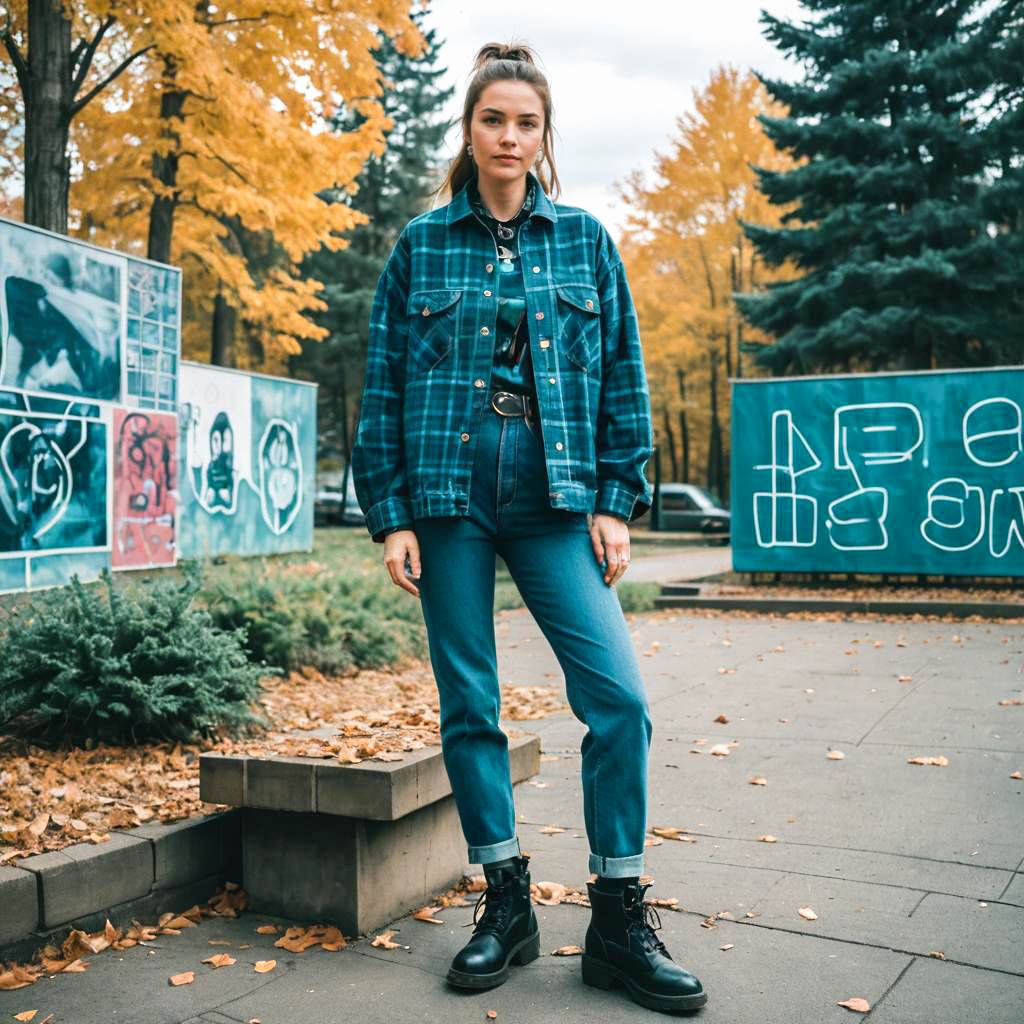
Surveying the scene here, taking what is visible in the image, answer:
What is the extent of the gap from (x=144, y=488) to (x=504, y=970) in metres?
8.62

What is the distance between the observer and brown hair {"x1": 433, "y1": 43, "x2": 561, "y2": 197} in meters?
2.80

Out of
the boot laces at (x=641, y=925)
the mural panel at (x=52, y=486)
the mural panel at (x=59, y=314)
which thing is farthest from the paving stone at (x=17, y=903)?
the mural panel at (x=59, y=314)

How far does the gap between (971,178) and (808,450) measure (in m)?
10.5

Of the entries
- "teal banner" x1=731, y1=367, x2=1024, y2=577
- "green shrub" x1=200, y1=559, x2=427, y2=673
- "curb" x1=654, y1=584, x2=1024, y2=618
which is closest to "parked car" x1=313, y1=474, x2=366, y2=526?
"teal banner" x1=731, y1=367, x2=1024, y2=577

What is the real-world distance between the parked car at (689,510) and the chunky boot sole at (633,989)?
1031 inches

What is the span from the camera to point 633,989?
2.57 metres

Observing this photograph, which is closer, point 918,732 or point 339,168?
point 918,732

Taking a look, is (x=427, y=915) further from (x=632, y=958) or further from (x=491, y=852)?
(x=632, y=958)

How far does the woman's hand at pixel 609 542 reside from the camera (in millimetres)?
2770

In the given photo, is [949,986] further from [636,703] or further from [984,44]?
[984,44]

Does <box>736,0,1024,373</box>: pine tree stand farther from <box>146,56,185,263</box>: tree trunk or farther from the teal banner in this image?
<box>146,56,185,263</box>: tree trunk

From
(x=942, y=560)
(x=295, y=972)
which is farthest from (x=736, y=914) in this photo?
(x=942, y=560)

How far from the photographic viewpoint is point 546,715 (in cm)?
612

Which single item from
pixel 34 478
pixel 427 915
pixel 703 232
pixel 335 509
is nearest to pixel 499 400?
pixel 427 915
